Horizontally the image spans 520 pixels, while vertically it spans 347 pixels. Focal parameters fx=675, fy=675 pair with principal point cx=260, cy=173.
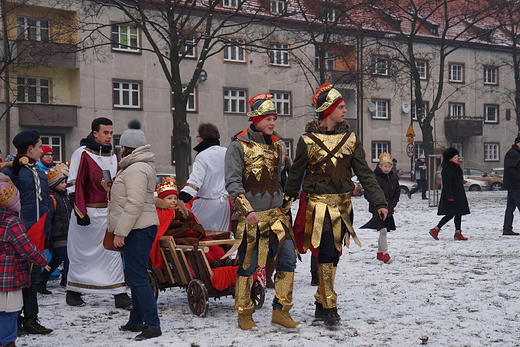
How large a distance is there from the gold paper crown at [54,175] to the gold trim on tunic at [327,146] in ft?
14.0

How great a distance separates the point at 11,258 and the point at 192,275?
2132 mm

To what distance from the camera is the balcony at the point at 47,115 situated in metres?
33.0

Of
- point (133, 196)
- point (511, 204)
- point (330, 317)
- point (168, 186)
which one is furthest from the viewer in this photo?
point (511, 204)

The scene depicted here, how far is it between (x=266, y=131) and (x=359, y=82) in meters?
24.7

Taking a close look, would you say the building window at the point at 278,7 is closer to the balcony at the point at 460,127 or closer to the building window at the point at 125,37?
the building window at the point at 125,37

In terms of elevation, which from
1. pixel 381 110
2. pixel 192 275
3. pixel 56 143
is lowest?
pixel 192 275

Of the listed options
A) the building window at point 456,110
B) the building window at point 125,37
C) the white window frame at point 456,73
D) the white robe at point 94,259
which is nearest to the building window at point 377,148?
the building window at point 456,110

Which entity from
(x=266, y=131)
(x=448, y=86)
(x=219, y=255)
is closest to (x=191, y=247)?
(x=219, y=255)

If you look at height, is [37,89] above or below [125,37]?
below

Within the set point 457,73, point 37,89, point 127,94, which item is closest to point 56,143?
point 37,89

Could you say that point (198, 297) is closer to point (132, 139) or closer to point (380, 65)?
point (132, 139)

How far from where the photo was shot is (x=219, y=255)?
717 cm

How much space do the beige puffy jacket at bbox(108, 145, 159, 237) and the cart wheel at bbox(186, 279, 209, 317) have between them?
1.01 meters

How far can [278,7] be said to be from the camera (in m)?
22.4
